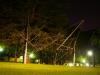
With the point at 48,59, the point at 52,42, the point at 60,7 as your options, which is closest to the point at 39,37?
the point at 52,42

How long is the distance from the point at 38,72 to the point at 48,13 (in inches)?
646

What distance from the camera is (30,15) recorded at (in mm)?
25000

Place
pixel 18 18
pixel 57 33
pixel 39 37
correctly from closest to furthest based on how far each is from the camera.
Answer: pixel 18 18 → pixel 39 37 → pixel 57 33

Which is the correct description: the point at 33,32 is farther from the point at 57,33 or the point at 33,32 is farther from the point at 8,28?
the point at 57,33

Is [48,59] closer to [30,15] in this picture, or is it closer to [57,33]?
[57,33]

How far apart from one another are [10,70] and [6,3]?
1643 centimetres

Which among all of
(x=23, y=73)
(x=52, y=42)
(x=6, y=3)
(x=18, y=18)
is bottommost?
(x=23, y=73)

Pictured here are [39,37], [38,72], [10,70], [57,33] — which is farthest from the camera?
[57,33]

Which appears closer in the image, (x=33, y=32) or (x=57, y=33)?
(x=33, y=32)

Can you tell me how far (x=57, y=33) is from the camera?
30609mm

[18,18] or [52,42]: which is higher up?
[18,18]

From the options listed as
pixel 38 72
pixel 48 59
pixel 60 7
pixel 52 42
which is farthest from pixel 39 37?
pixel 48 59

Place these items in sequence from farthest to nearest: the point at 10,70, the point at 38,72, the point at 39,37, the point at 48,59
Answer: the point at 48,59
the point at 39,37
the point at 38,72
the point at 10,70

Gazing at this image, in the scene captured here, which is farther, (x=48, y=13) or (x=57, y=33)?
(x=57, y=33)
